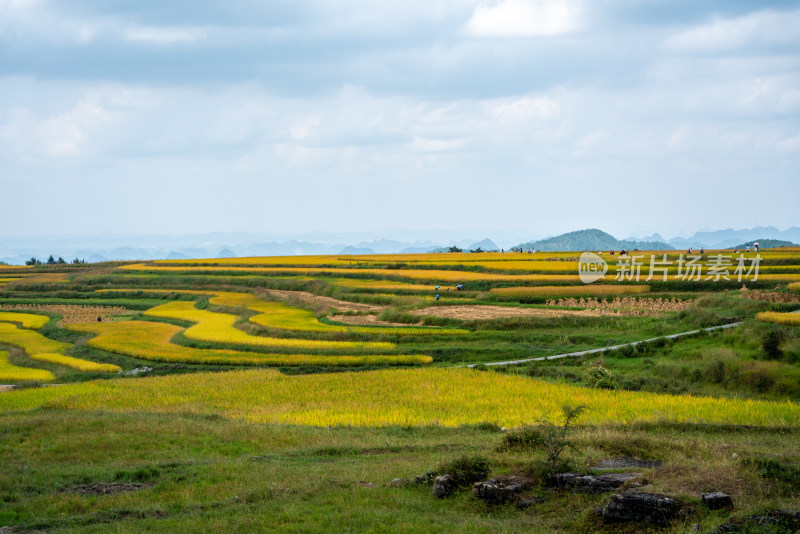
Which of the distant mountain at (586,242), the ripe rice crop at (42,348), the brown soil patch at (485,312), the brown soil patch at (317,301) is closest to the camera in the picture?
the ripe rice crop at (42,348)

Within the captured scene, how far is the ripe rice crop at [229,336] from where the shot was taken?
30391 millimetres

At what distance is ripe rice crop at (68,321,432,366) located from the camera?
2808 cm

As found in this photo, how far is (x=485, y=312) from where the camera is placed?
3600 centimetres

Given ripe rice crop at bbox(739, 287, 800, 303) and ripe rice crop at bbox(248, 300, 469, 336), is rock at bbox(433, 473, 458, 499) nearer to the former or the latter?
ripe rice crop at bbox(248, 300, 469, 336)

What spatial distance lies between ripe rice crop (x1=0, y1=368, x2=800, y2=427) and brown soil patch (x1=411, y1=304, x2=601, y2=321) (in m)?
10.1

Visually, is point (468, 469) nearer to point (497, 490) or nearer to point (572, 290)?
point (497, 490)

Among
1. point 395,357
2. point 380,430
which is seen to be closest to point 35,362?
point 395,357

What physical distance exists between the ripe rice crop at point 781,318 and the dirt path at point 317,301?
20.5 meters

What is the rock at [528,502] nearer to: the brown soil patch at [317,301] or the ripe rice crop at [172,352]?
the ripe rice crop at [172,352]

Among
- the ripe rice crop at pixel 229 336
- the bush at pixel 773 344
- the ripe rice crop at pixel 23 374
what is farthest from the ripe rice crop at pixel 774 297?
the ripe rice crop at pixel 23 374

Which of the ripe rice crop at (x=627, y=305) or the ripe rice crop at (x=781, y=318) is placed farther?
the ripe rice crop at (x=627, y=305)

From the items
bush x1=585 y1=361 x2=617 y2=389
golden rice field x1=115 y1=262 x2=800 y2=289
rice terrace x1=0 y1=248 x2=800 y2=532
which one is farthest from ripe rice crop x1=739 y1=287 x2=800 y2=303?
bush x1=585 y1=361 x2=617 y2=389

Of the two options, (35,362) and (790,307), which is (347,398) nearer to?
(35,362)

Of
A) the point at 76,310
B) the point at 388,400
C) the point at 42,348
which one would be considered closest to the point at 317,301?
the point at 42,348
